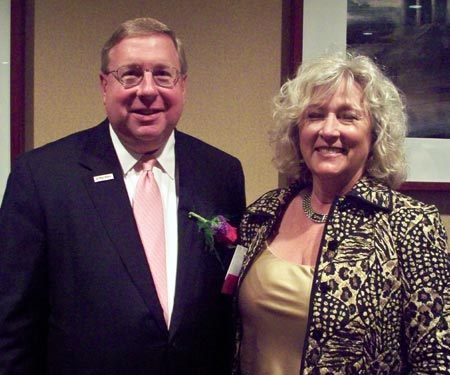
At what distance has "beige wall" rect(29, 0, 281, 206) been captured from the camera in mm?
2092

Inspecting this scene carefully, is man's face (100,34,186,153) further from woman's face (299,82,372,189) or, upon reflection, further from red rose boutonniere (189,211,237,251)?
woman's face (299,82,372,189)

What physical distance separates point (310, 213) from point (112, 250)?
1.90 ft

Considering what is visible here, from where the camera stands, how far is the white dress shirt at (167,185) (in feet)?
5.13

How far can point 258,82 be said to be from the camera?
2.19 metres

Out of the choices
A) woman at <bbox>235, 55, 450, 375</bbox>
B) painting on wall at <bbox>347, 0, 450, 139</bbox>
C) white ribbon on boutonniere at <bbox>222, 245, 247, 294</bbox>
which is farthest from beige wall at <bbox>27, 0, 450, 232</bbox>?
white ribbon on boutonniere at <bbox>222, 245, 247, 294</bbox>

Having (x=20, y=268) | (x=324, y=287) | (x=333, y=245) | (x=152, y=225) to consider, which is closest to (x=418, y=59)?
(x=333, y=245)

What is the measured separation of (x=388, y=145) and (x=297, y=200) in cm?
32

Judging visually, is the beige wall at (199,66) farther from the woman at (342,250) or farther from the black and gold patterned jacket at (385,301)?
the black and gold patterned jacket at (385,301)

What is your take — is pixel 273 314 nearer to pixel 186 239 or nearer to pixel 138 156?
pixel 186 239

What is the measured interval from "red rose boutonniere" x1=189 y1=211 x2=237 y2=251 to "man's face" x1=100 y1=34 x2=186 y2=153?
26 centimetres

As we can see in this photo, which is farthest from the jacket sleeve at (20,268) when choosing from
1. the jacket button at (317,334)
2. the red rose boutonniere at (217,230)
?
the jacket button at (317,334)

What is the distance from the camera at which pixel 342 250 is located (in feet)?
5.04

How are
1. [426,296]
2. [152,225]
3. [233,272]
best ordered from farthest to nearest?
[233,272] < [152,225] < [426,296]

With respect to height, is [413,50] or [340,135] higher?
[413,50]
